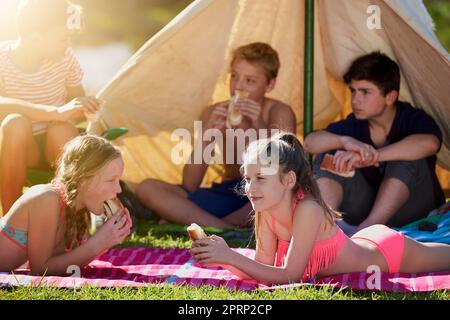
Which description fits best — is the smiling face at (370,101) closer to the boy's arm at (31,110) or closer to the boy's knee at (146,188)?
the boy's knee at (146,188)

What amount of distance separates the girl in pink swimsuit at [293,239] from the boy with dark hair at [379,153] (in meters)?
0.71

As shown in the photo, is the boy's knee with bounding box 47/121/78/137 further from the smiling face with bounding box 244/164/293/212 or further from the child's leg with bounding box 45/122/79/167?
the smiling face with bounding box 244/164/293/212

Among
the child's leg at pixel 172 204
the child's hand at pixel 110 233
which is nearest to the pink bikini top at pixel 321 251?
the child's hand at pixel 110 233

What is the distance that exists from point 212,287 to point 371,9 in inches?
71.9

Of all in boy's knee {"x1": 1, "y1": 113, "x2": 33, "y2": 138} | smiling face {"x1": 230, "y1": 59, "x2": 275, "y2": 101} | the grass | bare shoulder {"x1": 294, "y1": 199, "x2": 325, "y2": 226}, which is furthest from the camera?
smiling face {"x1": 230, "y1": 59, "x2": 275, "y2": 101}

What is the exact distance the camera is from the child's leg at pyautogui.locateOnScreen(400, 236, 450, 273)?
264 cm

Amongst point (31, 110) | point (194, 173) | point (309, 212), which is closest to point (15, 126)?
point (31, 110)

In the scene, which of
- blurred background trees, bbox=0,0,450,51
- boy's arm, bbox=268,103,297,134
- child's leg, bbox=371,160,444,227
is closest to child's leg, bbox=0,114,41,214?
boy's arm, bbox=268,103,297,134

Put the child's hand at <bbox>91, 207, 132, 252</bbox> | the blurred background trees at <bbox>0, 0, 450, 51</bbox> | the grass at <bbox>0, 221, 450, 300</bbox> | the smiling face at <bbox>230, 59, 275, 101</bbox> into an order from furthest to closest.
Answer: the blurred background trees at <bbox>0, 0, 450, 51</bbox> → the smiling face at <bbox>230, 59, 275, 101</bbox> → the child's hand at <bbox>91, 207, 132, 252</bbox> → the grass at <bbox>0, 221, 450, 300</bbox>

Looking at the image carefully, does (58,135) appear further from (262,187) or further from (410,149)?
(410,149)

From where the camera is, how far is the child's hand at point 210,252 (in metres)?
2.31

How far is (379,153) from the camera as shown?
3.41 meters

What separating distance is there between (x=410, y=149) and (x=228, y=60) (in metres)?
1.21
